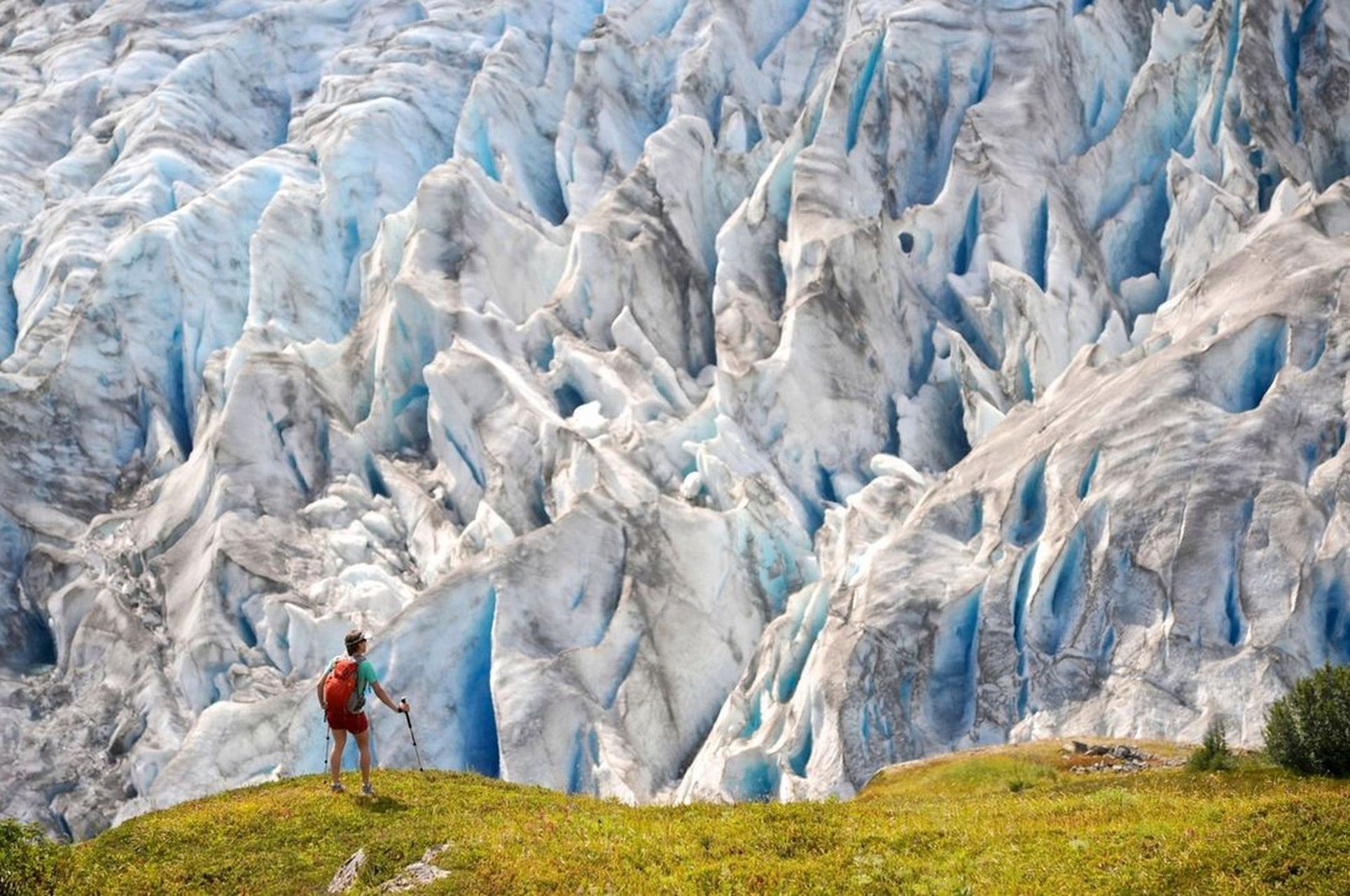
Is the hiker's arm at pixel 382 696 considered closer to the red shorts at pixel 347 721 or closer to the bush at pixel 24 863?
the red shorts at pixel 347 721

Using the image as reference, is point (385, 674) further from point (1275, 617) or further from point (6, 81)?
point (6, 81)

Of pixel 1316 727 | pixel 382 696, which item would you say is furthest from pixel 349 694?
pixel 1316 727

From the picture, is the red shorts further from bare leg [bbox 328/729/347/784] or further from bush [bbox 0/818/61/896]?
bush [bbox 0/818/61/896]

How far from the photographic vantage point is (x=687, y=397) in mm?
59469

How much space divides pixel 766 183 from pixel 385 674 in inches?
1310

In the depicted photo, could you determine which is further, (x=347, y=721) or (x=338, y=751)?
(x=338, y=751)

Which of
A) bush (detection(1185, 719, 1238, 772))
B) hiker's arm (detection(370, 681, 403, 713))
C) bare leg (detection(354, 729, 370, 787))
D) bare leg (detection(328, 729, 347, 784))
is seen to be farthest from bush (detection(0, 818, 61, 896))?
bush (detection(1185, 719, 1238, 772))

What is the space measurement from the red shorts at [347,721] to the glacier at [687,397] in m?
22.8

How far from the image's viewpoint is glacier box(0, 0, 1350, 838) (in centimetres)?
3997

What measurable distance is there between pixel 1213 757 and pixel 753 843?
11343 millimetres

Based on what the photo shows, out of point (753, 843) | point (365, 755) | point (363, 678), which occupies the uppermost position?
point (753, 843)

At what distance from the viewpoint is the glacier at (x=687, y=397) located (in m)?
40.0

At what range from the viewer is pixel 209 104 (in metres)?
84.7

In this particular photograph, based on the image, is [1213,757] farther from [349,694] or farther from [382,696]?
[349,694]
